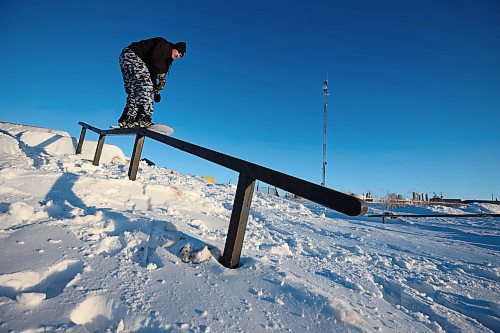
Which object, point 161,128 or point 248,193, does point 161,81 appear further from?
point 248,193

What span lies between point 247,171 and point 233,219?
0.36m

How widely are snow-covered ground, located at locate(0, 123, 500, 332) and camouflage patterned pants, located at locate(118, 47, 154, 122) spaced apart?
125 centimetres

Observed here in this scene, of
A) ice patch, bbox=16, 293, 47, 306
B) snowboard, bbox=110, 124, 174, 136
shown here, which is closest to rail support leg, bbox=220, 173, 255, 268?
ice patch, bbox=16, 293, 47, 306

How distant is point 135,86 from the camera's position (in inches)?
147

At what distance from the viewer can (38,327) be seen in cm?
93

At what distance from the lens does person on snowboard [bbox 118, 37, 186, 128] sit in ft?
12.2

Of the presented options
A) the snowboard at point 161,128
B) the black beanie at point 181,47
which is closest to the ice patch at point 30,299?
the snowboard at point 161,128

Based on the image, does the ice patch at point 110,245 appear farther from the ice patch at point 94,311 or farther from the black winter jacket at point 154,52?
the black winter jacket at point 154,52

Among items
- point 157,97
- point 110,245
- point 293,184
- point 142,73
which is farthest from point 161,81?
point 293,184

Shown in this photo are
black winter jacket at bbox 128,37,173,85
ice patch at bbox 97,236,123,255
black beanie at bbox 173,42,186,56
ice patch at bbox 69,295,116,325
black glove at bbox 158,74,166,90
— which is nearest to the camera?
ice patch at bbox 69,295,116,325

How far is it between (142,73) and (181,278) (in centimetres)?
330

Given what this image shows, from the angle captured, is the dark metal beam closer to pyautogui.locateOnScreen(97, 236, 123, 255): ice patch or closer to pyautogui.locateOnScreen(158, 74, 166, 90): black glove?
pyautogui.locateOnScreen(97, 236, 123, 255): ice patch

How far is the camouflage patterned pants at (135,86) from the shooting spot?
3.71 m

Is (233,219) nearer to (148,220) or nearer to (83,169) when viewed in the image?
(148,220)
